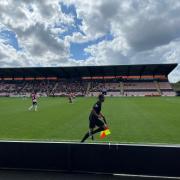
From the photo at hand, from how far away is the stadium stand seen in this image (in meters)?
79.2

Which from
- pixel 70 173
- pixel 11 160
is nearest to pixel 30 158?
pixel 11 160

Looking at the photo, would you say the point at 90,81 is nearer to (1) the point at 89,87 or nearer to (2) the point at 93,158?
(1) the point at 89,87

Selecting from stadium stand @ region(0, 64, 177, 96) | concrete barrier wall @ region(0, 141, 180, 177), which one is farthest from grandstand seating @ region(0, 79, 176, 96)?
concrete barrier wall @ region(0, 141, 180, 177)

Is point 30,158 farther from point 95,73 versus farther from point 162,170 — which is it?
point 95,73

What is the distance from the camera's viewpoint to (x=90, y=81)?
87125 millimetres

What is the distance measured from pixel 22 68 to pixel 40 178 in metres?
78.8

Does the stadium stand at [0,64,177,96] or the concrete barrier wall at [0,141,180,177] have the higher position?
the stadium stand at [0,64,177,96]

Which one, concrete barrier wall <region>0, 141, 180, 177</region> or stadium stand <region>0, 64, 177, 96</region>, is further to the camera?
stadium stand <region>0, 64, 177, 96</region>

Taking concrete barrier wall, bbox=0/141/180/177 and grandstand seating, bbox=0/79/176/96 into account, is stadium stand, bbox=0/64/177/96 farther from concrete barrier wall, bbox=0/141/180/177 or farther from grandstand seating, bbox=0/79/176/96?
concrete barrier wall, bbox=0/141/180/177

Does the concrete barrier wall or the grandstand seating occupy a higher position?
the grandstand seating

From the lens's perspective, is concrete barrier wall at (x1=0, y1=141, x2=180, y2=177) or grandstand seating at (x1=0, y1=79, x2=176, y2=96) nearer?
concrete barrier wall at (x1=0, y1=141, x2=180, y2=177)

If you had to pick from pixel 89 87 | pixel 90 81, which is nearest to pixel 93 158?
pixel 89 87

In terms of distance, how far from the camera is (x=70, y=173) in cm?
685

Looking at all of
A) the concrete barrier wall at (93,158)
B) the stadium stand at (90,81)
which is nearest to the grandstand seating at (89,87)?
the stadium stand at (90,81)
